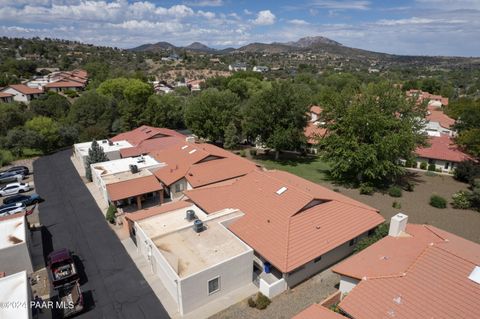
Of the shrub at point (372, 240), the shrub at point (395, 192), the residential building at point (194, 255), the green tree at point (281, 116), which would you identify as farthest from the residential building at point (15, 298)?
the shrub at point (395, 192)

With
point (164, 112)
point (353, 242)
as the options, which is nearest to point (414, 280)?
point (353, 242)

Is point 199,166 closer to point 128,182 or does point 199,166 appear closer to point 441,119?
point 128,182

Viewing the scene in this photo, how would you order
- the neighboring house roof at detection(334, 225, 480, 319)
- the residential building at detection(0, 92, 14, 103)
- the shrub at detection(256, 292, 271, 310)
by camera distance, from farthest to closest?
the residential building at detection(0, 92, 14, 103) → the shrub at detection(256, 292, 271, 310) → the neighboring house roof at detection(334, 225, 480, 319)

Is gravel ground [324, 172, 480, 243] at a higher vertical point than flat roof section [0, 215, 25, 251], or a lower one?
lower

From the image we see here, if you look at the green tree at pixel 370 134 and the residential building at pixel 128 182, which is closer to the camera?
the residential building at pixel 128 182

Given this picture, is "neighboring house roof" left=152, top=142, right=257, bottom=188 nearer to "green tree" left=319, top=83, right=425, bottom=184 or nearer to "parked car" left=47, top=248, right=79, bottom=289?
"green tree" left=319, top=83, right=425, bottom=184

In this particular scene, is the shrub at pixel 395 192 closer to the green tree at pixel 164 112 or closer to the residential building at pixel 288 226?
the residential building at pixel 288 226

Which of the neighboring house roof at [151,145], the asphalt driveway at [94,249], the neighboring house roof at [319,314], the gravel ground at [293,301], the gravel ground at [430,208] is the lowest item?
the asphalt driveway at [94,249]

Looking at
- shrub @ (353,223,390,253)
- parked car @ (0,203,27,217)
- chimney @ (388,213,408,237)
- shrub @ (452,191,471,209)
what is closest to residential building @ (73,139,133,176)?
parked car @ (0,203,27,217)
